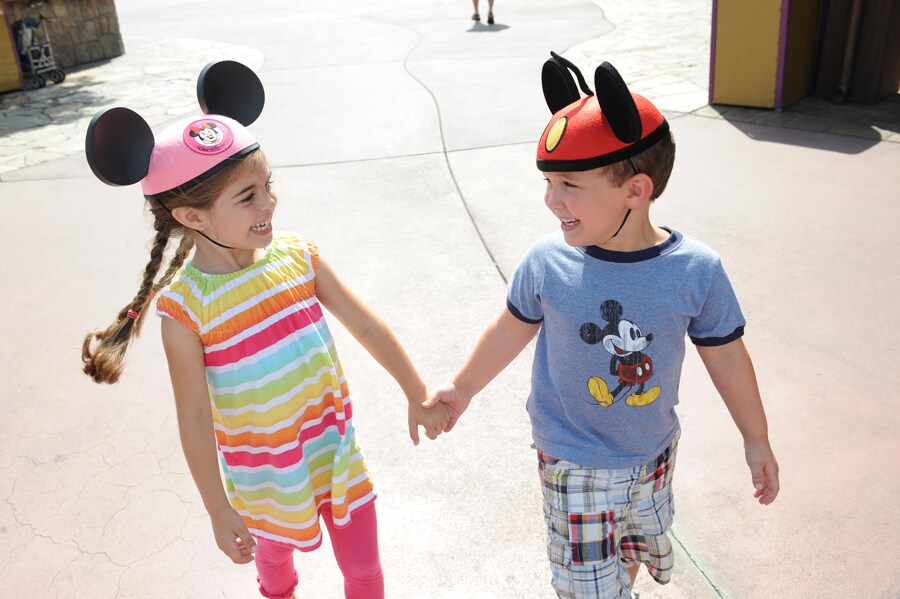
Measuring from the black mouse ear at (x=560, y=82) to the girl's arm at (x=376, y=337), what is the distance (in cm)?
75

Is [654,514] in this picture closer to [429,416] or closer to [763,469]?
[763,469]

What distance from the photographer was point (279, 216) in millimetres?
5727

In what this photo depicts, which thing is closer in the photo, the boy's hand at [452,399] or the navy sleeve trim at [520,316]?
the navy sleeve trim at [520,316]

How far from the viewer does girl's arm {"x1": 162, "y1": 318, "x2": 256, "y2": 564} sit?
200 centimetres

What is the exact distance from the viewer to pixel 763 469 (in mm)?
2102

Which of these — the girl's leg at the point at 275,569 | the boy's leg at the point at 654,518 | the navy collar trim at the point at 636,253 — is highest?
the navy collar trim at the point at 636,253

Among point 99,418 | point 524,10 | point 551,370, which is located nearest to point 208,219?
point 551,370

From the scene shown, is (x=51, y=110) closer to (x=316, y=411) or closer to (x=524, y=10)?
(x=524, y=10)

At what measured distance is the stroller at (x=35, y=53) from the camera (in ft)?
33.3

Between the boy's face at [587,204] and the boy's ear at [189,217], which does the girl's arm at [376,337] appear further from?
the boy's face at [587,204]

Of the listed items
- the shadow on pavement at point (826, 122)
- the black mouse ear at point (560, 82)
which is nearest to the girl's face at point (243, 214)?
the black mouse ear at point (560, 82)

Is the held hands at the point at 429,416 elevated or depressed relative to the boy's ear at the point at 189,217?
depressed

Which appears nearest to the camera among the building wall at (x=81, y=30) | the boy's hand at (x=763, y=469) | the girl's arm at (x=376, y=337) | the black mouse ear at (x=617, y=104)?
the black mouse ear at (x=617, y=104)

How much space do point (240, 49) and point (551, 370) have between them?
11.3 meters
